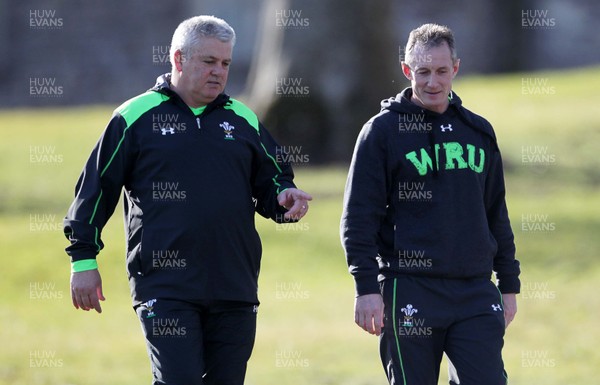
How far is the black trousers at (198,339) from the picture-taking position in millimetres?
5875

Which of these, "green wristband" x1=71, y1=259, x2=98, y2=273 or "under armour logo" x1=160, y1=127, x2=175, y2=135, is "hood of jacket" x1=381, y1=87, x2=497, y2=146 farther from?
"green wristband" x1=71, y1=259, x2=98, y2=273

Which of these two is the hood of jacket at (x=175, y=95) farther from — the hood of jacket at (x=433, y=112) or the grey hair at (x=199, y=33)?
the hood of jacket at (x=433, y=112)

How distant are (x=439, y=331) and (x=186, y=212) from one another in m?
1.32

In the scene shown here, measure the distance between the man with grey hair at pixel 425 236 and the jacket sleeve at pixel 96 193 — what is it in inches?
43.8

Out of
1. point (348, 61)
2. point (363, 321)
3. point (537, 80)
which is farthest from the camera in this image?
point (537, 80)

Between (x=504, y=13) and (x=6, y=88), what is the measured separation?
42.8 feet

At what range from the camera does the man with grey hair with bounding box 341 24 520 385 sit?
593cm

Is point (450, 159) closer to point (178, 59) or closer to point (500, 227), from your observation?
point (500, 227)

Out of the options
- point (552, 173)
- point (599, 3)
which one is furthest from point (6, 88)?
point (552, 173)

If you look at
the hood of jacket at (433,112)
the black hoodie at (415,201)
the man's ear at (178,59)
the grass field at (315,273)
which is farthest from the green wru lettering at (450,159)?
the grass field at (315,273)

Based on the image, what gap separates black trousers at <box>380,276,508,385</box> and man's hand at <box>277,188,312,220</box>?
0.56 meters

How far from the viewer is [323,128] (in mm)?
20266

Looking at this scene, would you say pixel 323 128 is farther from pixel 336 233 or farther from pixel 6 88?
pixel 6 88

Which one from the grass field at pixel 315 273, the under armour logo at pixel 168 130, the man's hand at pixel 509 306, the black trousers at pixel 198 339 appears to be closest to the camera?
the black trousers at pixel 198 339
